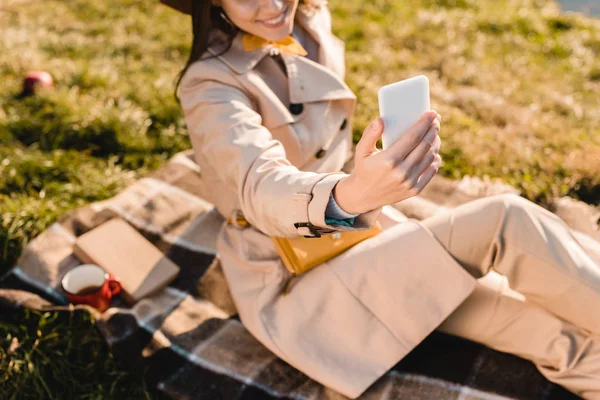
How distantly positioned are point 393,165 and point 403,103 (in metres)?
0.18

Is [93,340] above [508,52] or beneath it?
beneath

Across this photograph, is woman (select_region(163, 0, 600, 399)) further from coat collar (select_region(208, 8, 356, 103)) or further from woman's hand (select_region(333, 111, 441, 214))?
woman's hand (select_region(333, 111, 441, 214))

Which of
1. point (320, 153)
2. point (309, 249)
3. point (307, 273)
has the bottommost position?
point (307, 273)

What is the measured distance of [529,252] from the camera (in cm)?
223

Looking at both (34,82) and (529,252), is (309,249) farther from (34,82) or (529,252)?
(34,82)

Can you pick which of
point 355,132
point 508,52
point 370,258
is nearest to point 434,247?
point 370,258

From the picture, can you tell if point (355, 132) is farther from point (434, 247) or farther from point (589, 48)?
point (589, 48)

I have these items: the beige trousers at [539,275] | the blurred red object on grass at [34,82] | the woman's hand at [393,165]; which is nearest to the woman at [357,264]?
the beige trousers at [539,275]

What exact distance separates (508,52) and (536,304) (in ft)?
11.2

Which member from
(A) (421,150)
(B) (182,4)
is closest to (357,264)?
(A) (421,150)

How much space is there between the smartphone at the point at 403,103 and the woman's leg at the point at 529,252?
819mm

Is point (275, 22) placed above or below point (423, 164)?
above

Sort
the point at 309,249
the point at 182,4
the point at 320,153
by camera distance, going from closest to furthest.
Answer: the point at 309,249 < the point at 182,4 < the point at 320,153

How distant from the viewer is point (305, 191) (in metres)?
1.80
